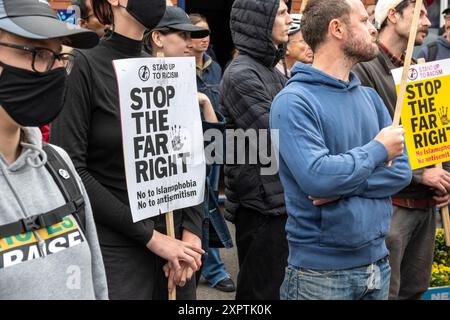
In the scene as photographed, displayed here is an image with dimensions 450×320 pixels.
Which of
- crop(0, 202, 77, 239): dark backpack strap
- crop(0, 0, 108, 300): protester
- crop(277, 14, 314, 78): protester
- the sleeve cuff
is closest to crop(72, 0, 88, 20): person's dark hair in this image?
crop(277, 14, 314, 78): protester

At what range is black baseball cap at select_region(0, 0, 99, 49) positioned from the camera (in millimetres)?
1971

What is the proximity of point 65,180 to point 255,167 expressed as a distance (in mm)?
2116

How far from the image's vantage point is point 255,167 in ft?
13.6

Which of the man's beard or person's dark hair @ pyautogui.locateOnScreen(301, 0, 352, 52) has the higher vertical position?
person's dark hair @ pyautogui.locateOnScreen(301, 0, 352, 52)

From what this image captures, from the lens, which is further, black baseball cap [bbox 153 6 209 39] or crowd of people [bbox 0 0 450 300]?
black baseball cap [bbox 153 6 209 39]

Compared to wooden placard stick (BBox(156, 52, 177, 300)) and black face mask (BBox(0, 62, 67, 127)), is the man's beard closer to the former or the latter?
wooden placard stick (BBox(156, 52, 177, 300))

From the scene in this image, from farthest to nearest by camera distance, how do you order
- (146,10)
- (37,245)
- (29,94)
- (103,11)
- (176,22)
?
(176,22), (103,11), (146,10), (29,94), (37,245)

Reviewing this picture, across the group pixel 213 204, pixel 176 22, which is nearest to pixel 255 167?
pixel 213 204

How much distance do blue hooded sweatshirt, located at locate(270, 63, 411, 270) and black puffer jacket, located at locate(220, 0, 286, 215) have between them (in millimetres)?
859

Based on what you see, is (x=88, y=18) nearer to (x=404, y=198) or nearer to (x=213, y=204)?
(x=213, y=204)

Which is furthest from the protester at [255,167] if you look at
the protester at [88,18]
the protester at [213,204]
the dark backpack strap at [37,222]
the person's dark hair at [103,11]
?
the dark backpack strap at [37,222]

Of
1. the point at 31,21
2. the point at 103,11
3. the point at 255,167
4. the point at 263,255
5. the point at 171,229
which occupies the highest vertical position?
the point at 103,11

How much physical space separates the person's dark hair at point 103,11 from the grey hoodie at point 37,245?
116 centimetres

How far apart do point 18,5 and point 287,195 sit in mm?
1568
